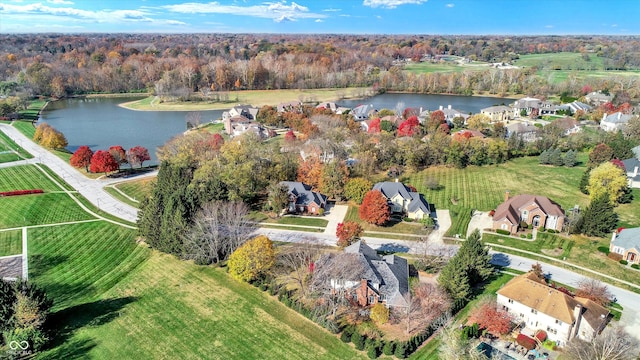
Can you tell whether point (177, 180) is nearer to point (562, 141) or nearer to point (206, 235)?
point (206, 235)

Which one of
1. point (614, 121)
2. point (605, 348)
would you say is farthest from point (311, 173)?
point (614, 121)

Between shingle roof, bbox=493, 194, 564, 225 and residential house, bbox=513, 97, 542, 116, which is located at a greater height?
residential house, bbox=513, 97, 542, 116

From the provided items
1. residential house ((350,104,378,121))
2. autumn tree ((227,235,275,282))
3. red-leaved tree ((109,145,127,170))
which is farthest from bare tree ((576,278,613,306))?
residential house ((350,104,378,121))

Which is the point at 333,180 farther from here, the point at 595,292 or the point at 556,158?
the point at 556,158

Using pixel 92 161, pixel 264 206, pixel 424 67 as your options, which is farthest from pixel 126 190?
pixel 424 67

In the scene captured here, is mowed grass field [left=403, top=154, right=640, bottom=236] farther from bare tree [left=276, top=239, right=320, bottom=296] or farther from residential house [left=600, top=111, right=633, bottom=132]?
residential house [left=600, top=111, right=633, bottom=132]
